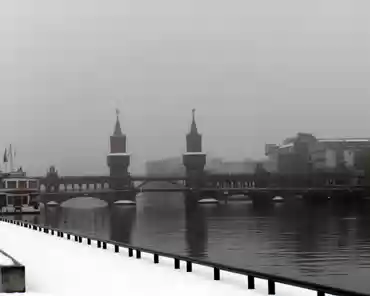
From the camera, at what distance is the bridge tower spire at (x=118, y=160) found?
159000 millimetres

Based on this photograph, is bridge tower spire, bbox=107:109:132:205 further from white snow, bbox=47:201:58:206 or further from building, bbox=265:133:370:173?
building, bbox=265:133:370:173

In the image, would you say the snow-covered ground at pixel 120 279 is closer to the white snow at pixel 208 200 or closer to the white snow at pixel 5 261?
the white snow at pixel 5 261

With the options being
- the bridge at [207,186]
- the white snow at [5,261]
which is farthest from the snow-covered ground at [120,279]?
the bridge at [207,186]

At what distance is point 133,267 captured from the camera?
1973 centimetres

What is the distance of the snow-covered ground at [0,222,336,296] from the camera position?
46.8ft

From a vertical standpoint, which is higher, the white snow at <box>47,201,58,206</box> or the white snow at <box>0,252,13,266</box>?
the white snow at <box>0,252,13,266</box>

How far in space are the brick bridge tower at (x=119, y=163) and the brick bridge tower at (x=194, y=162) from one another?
52.7 feet

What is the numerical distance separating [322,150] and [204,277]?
16196 centimetres

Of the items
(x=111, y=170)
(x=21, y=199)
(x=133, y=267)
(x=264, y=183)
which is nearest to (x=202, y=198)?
(x=264, y=183)

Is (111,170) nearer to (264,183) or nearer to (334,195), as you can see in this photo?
(264,183)

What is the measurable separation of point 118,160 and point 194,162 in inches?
842

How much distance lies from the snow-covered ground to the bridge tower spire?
426 ft

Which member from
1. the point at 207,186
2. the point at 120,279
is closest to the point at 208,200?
the point at 207,186

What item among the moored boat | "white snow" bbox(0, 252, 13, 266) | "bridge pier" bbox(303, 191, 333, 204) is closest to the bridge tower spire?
the moored boat
